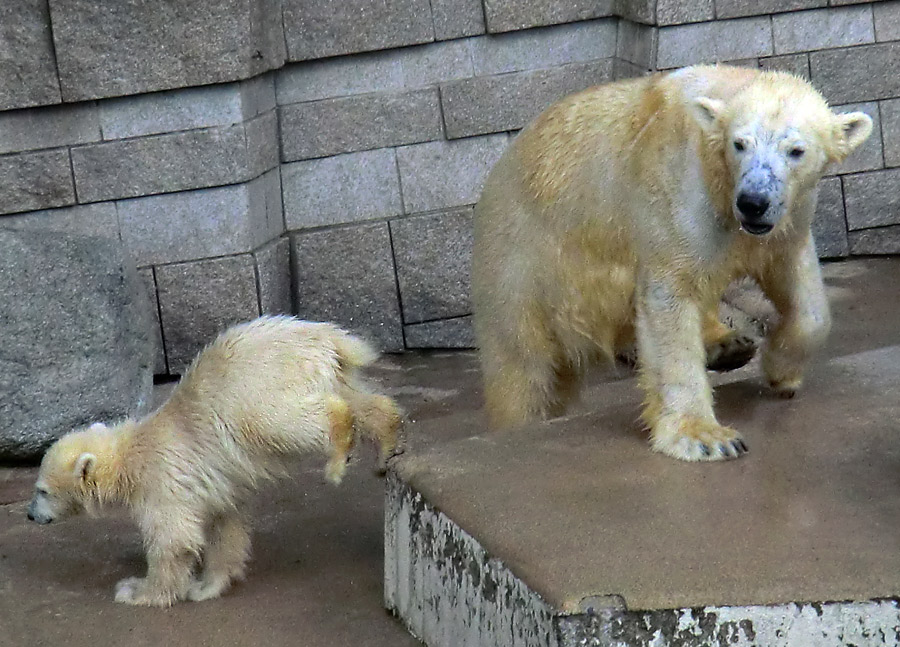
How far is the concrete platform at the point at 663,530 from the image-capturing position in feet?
8.82

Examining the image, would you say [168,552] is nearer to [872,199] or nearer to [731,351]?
[731,351]

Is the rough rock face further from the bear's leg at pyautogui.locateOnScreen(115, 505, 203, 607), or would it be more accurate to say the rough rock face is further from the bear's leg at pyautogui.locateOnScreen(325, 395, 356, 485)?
the bear's leg at pyautogui.locateOnScreen(325, 395, 356, 485)

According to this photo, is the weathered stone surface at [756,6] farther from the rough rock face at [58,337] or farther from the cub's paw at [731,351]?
the rough rock face at [58,337]

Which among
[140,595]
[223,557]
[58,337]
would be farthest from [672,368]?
[58,337]

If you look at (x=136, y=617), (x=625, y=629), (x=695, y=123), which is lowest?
(x=136, y=617)

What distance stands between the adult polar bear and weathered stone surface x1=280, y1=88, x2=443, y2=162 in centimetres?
193

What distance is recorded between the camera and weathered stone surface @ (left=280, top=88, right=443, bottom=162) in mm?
6047

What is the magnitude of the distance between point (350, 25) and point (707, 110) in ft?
9.38

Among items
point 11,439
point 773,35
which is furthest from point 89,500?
point 773,35

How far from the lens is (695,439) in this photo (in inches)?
136

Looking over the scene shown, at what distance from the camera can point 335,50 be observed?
5977 mm

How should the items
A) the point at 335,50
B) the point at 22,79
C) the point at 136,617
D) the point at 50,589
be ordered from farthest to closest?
1. the point at 335,50
2. the point at 22,79
3. the point at 50,589
4. the point at 136,617

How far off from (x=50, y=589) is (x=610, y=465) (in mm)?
1775

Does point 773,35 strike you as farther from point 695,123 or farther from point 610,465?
point 610,465
